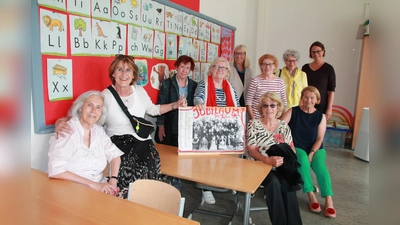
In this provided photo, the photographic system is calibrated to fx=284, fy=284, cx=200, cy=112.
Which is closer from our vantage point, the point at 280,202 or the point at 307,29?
the point at 280,202

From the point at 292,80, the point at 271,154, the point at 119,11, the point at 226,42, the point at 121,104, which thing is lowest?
the point at 271,154

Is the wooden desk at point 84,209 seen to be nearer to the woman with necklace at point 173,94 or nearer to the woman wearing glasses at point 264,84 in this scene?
the woman with necklace at point 173,94

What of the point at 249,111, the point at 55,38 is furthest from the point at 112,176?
the point at 249,111

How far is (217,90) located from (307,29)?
391 centimetres

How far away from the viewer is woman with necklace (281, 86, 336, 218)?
2.93 meters

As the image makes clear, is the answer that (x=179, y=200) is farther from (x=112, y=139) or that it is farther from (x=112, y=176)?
(x=112, y=139)

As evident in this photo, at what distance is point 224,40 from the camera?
4918 mm

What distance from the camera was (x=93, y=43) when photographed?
2.43 m

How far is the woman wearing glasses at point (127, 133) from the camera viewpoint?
2.20 metres

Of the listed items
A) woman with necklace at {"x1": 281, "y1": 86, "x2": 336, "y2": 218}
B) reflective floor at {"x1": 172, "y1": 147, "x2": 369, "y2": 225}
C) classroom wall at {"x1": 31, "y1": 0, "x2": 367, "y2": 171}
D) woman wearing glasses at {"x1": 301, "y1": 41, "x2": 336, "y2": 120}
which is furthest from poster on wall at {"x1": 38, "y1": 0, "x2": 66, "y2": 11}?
classroom wall at {"x1": 31, "y1": 0, "x2": 367, "y2": 171}

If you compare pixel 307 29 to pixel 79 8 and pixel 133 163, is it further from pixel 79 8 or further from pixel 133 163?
pixel 133 163

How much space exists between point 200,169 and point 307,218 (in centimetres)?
141

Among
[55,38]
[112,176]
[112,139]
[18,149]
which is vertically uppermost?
[55,38]

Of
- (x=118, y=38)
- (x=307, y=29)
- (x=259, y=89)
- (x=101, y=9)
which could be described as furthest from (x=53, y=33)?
(x=307, y=29)
